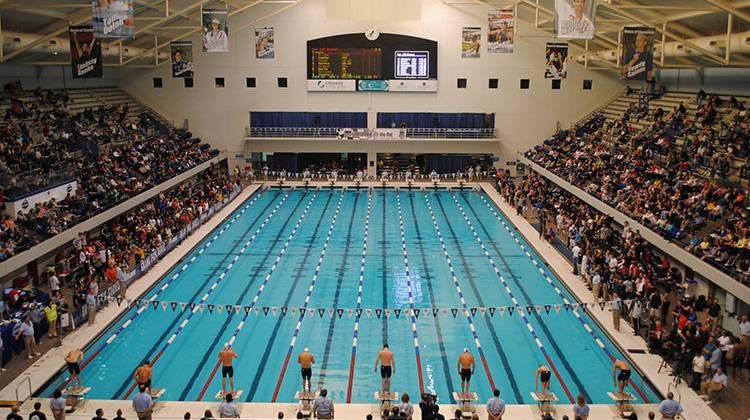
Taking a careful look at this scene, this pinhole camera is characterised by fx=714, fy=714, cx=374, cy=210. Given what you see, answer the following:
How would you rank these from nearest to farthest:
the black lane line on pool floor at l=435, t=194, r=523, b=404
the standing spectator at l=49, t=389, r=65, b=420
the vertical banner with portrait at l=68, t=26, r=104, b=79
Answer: the standing spectator at l=49, t=389, r=65, b=420, the black lane line on pool floor at l=435, t=194, r=523, b=404, the vertical banner with portrait at l=68, t=26, r=104, b=79

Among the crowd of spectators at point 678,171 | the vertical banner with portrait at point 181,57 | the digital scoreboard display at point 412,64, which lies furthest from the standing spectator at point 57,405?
the digital scoreboard display at point 412,64

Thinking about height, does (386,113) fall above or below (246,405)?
above

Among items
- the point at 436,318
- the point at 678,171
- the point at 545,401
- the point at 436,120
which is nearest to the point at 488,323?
the point at 436,318

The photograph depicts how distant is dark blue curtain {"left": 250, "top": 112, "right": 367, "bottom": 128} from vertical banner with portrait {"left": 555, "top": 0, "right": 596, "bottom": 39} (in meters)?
22.3

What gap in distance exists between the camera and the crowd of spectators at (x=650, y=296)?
14.0 m

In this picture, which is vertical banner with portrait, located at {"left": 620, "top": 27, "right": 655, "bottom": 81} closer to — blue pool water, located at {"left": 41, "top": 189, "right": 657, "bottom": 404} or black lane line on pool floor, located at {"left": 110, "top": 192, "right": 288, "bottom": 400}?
blue pool water, located at {"left": 41, "top": 189, "right": 657, "bottom": 404}

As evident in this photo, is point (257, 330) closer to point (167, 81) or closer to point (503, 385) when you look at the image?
point (503, 385)

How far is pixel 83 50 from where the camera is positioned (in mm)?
19844

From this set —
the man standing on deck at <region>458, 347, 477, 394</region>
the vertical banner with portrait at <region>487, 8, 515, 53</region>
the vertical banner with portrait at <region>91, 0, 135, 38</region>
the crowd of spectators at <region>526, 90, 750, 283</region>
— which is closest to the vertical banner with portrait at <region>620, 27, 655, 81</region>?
the crowd of spectators at <region>526, 90, 750, 283</region>

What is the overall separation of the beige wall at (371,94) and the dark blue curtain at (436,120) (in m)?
0.34

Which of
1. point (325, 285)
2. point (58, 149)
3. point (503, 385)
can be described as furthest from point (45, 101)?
point (503, 385)

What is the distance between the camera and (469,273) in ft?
74.6

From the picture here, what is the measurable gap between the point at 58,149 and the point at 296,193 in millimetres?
13471

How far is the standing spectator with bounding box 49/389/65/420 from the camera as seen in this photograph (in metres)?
11.9
